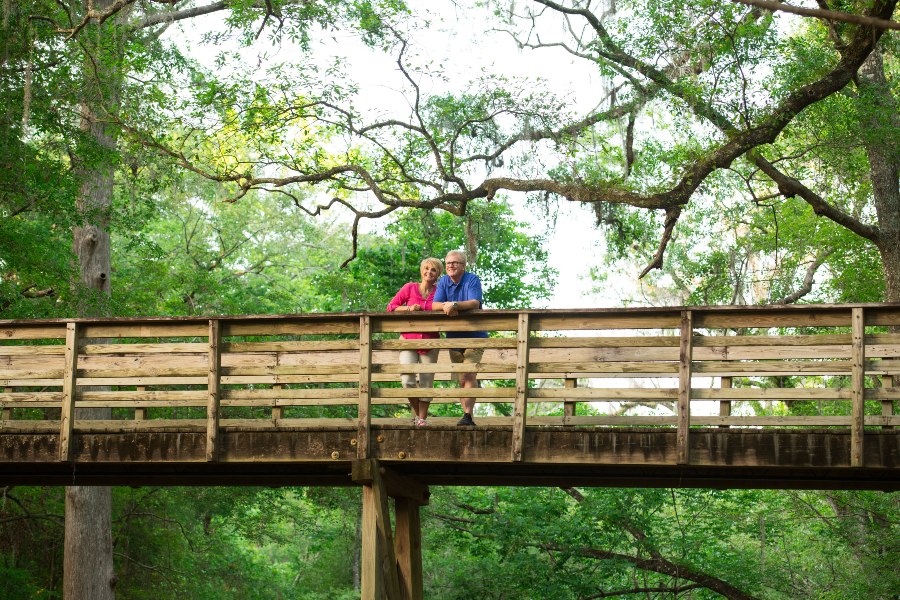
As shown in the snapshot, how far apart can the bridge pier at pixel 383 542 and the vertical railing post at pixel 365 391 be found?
127mm

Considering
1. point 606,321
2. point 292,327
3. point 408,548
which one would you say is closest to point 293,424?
point 292,327

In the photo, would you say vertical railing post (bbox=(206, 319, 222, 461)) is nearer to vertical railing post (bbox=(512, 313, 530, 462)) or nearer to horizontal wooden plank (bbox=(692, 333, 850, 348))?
vertical railing post (bbox=(512, 313, 530, 462))

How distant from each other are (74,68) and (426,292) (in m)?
10.1

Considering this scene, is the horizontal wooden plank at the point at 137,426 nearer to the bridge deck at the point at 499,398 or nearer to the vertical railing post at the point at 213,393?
the bridge deck at the point at 499,398

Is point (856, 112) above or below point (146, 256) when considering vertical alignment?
above

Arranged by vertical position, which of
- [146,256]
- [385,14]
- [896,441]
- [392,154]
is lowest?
[896,441]

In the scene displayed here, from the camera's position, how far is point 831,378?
23625 mm

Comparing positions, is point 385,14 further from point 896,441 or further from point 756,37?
point 896,441

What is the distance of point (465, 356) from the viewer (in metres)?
8.90

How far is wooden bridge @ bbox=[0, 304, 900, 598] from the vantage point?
7.88 meters

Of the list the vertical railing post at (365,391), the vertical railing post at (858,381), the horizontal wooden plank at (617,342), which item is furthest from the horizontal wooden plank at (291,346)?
the vertical railing post at (858,381)

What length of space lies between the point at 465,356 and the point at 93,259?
9.63 m

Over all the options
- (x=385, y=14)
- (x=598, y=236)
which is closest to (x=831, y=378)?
(x=598, y=236)

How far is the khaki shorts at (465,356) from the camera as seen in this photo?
8.52m
